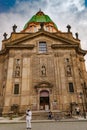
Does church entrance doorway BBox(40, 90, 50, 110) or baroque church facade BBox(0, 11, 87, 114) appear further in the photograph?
church entrance doorway BBox(40, 90, 50, 110)

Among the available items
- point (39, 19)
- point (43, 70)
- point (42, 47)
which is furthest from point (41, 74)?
point (39, 19)

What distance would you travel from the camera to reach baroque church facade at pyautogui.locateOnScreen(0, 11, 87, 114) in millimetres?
26953

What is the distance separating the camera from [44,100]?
91.2ft

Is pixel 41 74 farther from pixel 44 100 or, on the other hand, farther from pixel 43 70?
pixel 44 100

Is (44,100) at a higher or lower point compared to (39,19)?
lower

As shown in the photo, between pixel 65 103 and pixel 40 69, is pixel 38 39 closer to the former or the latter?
pixel 40 69

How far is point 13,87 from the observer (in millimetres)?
28109

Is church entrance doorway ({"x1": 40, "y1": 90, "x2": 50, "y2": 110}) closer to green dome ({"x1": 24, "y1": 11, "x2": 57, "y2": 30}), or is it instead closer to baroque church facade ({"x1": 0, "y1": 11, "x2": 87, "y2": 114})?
baroque church facade ({"x1": 0, "y1": 11, "x2": 87, "y2": 114})

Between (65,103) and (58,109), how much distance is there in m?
1.46

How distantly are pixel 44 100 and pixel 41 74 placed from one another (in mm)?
4334

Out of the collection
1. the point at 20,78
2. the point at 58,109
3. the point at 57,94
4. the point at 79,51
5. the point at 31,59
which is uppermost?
the point at 79,51

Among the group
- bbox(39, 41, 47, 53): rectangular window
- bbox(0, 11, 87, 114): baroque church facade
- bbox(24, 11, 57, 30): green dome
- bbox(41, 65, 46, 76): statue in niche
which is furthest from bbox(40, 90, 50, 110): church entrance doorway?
bbox(24, 11, 57, 30): green dome

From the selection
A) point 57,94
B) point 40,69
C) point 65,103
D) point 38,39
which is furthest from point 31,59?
point 65,103

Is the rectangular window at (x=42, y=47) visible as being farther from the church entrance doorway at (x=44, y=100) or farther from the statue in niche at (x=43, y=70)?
the church entrance doorway at (x=44, y=100)
